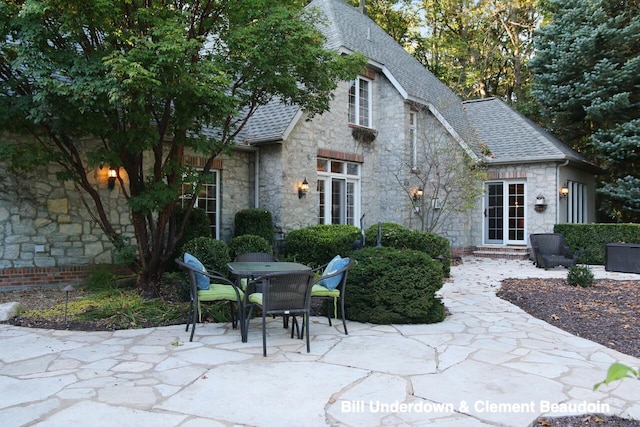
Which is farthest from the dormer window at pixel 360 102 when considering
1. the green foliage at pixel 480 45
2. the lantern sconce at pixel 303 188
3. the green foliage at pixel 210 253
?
the green foliage at pixel 480 45

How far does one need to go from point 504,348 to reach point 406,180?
9.41m

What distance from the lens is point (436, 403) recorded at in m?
3.36

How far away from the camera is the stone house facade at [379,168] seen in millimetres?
10602

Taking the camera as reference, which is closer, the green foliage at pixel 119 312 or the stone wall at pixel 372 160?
the green foliage at pixel 119 312

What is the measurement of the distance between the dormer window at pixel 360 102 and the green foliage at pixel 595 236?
613 cm

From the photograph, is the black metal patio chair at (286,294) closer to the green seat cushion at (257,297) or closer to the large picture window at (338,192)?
the green seat cushion at (257,297)

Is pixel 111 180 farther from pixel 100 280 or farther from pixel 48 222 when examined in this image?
pixel 100 280

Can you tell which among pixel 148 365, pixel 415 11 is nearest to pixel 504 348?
pixel 148 365

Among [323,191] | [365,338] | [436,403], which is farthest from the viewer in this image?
[323,191]

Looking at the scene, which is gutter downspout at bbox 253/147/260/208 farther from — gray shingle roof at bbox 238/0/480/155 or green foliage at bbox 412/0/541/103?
green foliage at bbox 412/0/541/103

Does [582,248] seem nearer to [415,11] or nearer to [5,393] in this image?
[5,393]

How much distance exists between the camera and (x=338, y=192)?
12992 mm

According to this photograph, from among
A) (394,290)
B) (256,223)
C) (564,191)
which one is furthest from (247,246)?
(564,191)

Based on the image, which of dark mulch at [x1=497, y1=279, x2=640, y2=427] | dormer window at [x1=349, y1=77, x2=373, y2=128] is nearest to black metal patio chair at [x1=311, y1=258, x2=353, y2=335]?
dark mulch at [x1=497, y1=279, x2=640, y2=427]
